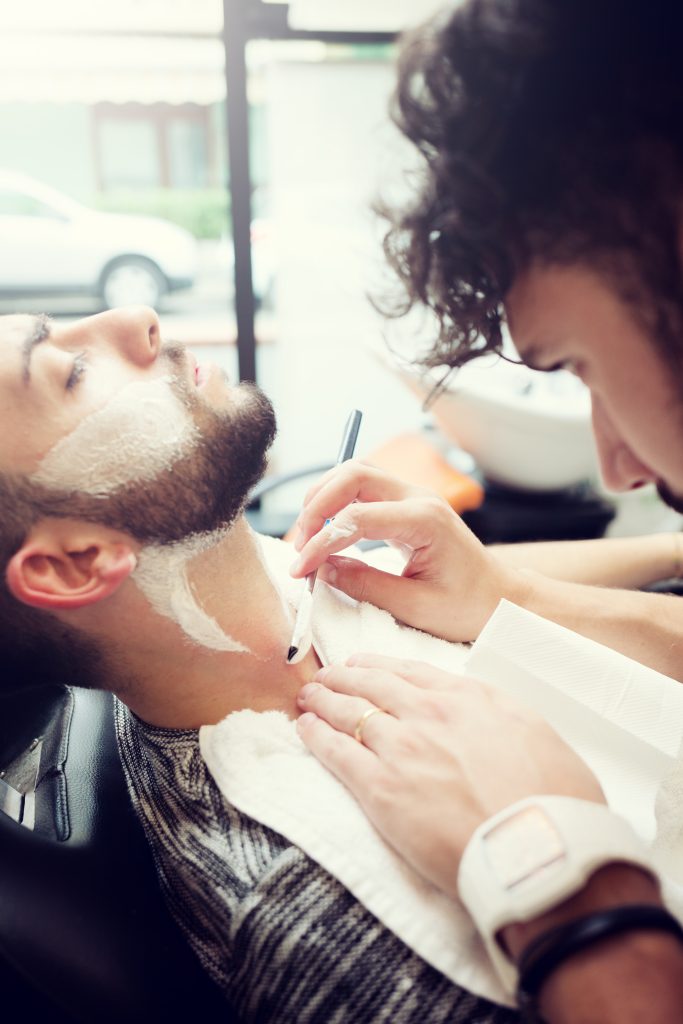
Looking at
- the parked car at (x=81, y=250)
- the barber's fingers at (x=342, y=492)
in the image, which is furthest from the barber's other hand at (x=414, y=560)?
the parked car at (x=81, y=250)

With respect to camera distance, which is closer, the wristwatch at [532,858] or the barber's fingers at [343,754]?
the wristwatch at [532,858]

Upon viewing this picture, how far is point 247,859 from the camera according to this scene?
0.77 m

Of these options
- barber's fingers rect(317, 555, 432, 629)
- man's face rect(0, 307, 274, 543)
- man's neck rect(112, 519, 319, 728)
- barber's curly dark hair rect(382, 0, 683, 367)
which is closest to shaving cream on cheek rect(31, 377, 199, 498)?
man's face rect(0, 307, 274, 543)

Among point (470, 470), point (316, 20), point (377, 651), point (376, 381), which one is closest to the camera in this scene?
point (377, 651)

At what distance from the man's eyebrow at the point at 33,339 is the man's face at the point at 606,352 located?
547 mm

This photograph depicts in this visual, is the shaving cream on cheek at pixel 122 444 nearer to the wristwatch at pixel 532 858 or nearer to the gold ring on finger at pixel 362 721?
the gold ring on finger at pixel 362 721

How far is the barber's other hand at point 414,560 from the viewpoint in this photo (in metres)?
0.96

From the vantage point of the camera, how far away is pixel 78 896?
28.6 inches

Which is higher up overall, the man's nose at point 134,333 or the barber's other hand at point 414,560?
the man's nose at point 134,333

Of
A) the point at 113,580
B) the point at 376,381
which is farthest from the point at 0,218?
the point at 113,580

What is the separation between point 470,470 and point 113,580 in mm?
1516

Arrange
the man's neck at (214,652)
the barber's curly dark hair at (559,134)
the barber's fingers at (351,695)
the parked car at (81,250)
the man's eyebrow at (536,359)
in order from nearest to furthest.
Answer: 1. the barber's curly dark hair at (559,134)
2. the man's eyebrow at (536,359)
3. the barber's fingers at (351,695)
4. the man's neck at (214,652)
5. the parked car at (81,250)

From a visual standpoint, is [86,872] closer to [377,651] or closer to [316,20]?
[377,651]

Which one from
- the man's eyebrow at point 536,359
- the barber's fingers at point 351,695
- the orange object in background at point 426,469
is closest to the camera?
the man's eyebrow at point 536,359
